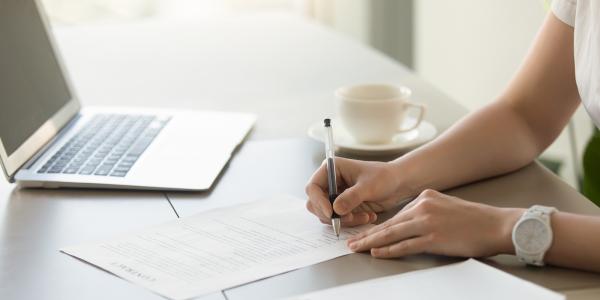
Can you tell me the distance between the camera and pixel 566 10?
1176 millimetres

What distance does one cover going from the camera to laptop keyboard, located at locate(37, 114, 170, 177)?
1252 mm

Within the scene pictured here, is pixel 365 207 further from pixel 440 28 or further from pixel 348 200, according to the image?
pixel 440 28

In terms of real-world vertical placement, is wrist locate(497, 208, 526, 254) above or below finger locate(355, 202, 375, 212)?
above

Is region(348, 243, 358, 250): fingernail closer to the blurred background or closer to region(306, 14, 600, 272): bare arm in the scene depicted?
region(306, 14, 600, 272): bare arm

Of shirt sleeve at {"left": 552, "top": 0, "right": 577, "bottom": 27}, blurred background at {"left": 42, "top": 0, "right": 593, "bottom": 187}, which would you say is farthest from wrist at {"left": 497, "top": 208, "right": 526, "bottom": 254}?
blurred background at {"left": 42, "top": 0, "right": 593, "bottom": 187}

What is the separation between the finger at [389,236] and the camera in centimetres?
93

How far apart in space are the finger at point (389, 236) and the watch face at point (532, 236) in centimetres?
11

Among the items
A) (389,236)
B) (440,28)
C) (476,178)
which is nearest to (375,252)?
(389,236)

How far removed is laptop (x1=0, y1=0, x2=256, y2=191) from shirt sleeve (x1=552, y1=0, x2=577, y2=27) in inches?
21.4

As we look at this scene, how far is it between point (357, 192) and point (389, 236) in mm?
114

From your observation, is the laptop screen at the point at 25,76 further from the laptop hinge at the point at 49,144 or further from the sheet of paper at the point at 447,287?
the sheet of paper at the point at 447,287

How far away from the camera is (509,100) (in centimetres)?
125

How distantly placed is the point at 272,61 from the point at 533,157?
0.88m

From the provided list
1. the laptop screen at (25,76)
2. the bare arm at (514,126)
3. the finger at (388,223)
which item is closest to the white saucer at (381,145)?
the bare arm at (514,126)
